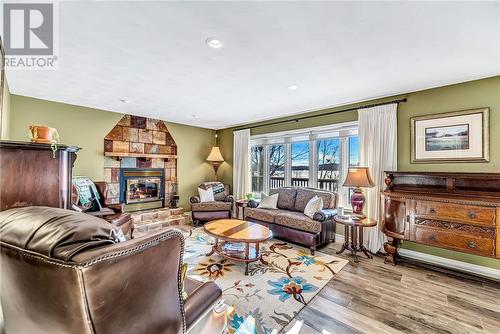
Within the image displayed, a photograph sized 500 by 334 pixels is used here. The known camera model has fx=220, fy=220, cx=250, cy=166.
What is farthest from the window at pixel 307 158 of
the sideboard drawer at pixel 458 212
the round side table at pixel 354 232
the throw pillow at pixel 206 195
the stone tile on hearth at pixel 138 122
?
the stone tile on hearth at pixel 138 122

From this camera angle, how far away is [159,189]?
5258mm

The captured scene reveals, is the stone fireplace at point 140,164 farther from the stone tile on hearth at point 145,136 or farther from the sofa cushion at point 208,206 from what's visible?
the sofa cushion at point 208,206

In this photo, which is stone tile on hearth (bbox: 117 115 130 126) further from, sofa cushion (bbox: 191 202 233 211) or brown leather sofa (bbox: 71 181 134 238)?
sofa cushion (bbox: 191 202 233 211)

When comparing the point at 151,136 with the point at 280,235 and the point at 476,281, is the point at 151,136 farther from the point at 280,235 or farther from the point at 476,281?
the point at 476,281

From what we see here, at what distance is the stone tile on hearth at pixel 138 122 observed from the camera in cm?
481

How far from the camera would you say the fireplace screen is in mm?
4771

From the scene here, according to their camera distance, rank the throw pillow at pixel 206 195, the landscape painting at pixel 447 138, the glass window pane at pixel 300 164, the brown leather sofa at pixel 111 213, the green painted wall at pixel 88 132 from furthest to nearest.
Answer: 1. the throw pillow at pixel 206 195
2. the glass window pane at pixel 300 164
3. the green painted wall at pixel 88 132
4. the brown leather sofa at pixel 111 213
5. the landscape painting at pixel 447 138

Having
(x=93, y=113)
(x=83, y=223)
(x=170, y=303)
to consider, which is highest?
(x=93, y=113)

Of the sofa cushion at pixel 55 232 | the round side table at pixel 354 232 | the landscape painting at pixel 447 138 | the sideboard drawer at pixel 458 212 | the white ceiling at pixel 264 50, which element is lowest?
the round side table at pixel 354 232

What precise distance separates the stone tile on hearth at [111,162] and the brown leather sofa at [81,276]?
159 inches

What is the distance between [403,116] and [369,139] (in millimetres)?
562

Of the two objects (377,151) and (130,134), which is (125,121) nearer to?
(130,134)

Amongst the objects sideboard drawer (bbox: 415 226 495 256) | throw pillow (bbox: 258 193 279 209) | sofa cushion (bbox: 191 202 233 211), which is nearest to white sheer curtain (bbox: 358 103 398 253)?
sideboard drawer (bbox: 415 226 495 256)

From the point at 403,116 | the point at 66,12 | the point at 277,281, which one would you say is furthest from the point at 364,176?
the point at 66,12
